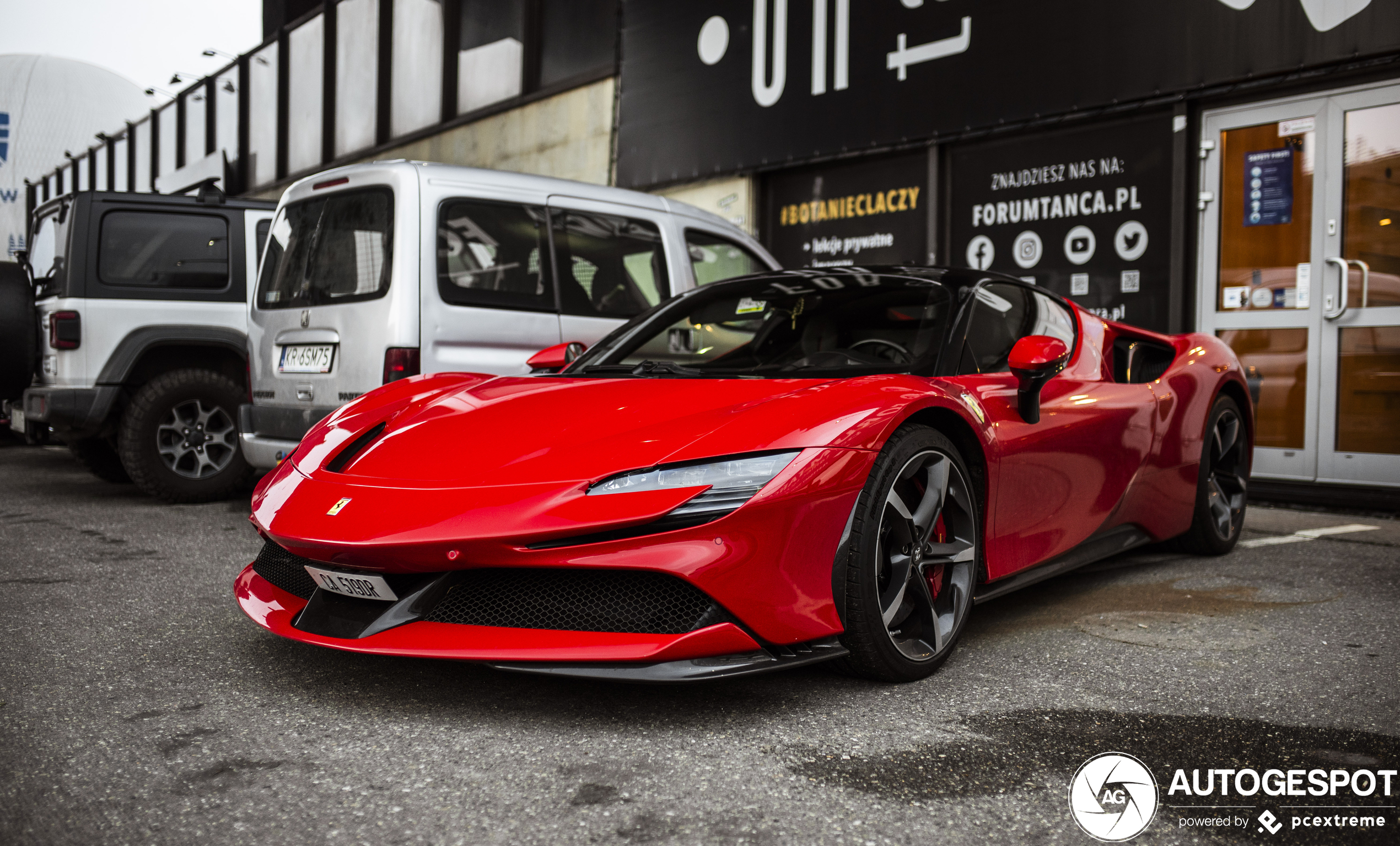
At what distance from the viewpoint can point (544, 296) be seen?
497cm

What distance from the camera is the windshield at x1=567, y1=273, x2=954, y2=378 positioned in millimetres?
3125

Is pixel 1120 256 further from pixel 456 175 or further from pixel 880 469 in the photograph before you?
pixel 880 469

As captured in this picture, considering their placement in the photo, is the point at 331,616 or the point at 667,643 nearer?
the point at 667,643

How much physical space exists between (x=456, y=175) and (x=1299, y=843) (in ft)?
13.3

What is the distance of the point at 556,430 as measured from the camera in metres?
2.51

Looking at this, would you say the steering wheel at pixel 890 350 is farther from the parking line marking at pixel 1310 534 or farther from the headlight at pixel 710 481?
the parking line marking at pixel 1310 534

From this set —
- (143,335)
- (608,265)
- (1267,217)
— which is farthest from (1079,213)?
(143,335)

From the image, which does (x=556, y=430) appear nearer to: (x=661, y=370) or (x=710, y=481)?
(x=710, y=481)

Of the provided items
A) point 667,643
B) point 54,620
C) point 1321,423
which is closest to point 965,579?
point 667,643

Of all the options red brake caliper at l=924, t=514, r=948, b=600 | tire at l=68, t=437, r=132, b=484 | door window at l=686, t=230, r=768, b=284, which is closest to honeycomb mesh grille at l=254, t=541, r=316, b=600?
red brake caliper at l=924, t=514, r=948, b=600

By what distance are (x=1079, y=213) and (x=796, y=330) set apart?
184 inches

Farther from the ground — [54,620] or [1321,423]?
Result: [1321,423]

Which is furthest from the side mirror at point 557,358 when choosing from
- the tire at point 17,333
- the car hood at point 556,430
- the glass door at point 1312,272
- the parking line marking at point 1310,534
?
the glass door at point 1312,272

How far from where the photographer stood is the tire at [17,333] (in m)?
6.08
